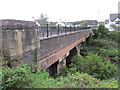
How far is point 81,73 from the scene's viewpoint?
8.02 m

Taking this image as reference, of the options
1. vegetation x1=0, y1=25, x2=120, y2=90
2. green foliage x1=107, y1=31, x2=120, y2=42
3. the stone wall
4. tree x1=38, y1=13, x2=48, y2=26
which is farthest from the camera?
green foliage x1=107, y1=31, x2=120, y2=42

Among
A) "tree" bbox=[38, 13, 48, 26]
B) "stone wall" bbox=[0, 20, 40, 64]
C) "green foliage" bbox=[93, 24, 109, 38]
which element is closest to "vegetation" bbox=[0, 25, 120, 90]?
"green foliage" bbox=[93, 24, 109, 38]

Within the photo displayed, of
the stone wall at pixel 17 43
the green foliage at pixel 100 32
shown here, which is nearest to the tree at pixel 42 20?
the stone wall at pixel 17 43

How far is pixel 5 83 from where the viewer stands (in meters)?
3.45

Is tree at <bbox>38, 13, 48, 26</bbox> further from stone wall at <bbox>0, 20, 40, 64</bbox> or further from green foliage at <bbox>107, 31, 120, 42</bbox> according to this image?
green foliage at <bbox>107, 31, 120, 42</bbox>

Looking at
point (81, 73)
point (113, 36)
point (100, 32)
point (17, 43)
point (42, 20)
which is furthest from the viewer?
point (113, 36)

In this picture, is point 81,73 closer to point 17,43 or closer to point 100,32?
point 17,43

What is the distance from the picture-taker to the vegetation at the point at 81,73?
11.6 ft

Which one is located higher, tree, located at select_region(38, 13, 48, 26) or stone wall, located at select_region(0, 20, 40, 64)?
tree, located at select_region(38, 13, 48, 26)

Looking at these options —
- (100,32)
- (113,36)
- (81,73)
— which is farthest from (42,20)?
(113,36)

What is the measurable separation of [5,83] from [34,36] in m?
2.45

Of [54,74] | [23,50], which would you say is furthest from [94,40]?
[23,50]

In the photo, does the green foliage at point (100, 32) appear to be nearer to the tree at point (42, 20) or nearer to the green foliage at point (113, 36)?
the green foliage at point (113, 36)

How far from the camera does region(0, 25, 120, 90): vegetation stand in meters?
3.54
